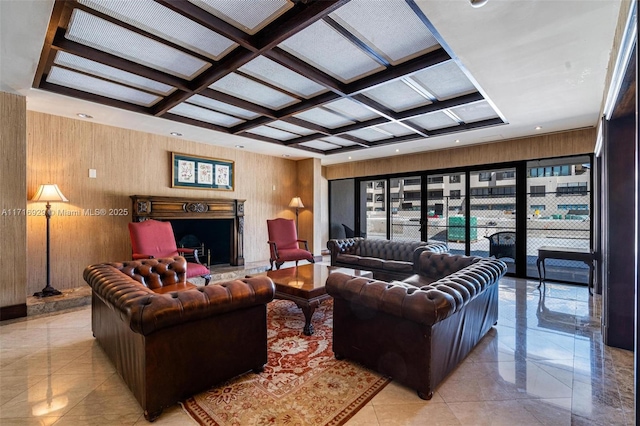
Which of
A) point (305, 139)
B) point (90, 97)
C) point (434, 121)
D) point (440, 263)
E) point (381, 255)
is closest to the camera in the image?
point (90, 97)

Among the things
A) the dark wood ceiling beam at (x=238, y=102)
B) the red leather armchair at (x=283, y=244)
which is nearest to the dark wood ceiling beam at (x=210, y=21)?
the dark wood ceiling beam at (x=238, y=102)

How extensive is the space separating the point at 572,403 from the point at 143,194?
5.97m

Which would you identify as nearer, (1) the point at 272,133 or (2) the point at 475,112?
(2) the point at 475,112

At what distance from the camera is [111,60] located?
2723 mm

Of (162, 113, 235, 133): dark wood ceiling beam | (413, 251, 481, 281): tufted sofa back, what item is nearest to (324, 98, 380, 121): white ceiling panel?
(162, 113, 235, 133): dark wood ceiling beam

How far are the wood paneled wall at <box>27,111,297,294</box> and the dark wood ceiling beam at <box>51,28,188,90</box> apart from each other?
245 centimetres

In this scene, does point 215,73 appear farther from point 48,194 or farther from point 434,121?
point 434,121

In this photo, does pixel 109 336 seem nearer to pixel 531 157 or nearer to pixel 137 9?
pixel 137 9

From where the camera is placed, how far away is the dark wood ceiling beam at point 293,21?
6.64ft

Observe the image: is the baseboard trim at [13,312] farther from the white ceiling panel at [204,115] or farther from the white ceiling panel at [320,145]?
the white ceiling panel at [320,145]

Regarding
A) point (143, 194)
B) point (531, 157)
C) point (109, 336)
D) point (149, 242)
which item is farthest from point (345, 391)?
point (531, 157)

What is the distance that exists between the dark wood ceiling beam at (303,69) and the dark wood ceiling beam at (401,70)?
167mm

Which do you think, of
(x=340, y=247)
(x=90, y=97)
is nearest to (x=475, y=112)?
(x=340, y=247)

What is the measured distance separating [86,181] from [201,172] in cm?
185
